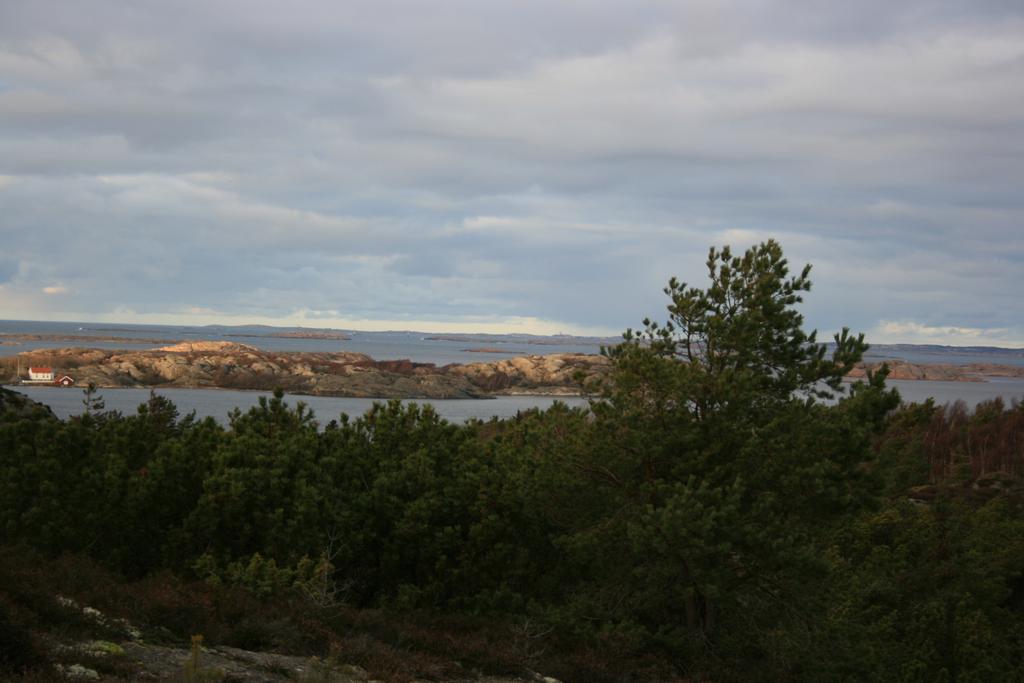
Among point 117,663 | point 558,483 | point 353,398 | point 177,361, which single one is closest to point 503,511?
point 558,483

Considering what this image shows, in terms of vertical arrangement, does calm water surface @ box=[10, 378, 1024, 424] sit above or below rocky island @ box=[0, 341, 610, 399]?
below

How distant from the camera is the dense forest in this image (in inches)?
590

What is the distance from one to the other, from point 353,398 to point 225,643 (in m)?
102

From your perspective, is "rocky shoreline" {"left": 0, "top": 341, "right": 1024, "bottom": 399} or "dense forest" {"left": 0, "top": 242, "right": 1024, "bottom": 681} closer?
"dense forest" {"left": 0, "top": 242, "right": 1024, "bottom": 681}

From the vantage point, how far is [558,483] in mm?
17562

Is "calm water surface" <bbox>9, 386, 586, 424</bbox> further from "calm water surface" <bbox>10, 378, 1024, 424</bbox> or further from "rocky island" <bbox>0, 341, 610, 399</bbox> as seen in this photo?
"rocky island" <bbox>0, 341, 610, 399</bbox>

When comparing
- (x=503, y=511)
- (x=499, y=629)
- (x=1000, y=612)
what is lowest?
(x=1000, y=612)

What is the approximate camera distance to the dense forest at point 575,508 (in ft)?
49.1

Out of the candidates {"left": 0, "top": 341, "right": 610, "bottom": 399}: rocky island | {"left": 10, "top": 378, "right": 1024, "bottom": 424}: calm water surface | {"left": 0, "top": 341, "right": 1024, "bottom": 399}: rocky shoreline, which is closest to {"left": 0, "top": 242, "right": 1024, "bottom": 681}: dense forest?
{"left": 10, "top": 378, "right": 1024, "bottom": 424}: calm water surface

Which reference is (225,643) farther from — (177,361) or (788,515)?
(177,361)

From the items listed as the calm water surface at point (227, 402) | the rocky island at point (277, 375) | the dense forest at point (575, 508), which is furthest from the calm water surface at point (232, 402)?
the dense forest at point (575, 508)

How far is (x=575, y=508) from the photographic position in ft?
58.4

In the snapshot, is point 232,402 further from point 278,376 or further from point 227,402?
point 278,376

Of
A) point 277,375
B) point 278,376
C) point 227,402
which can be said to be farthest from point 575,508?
point 277,375
